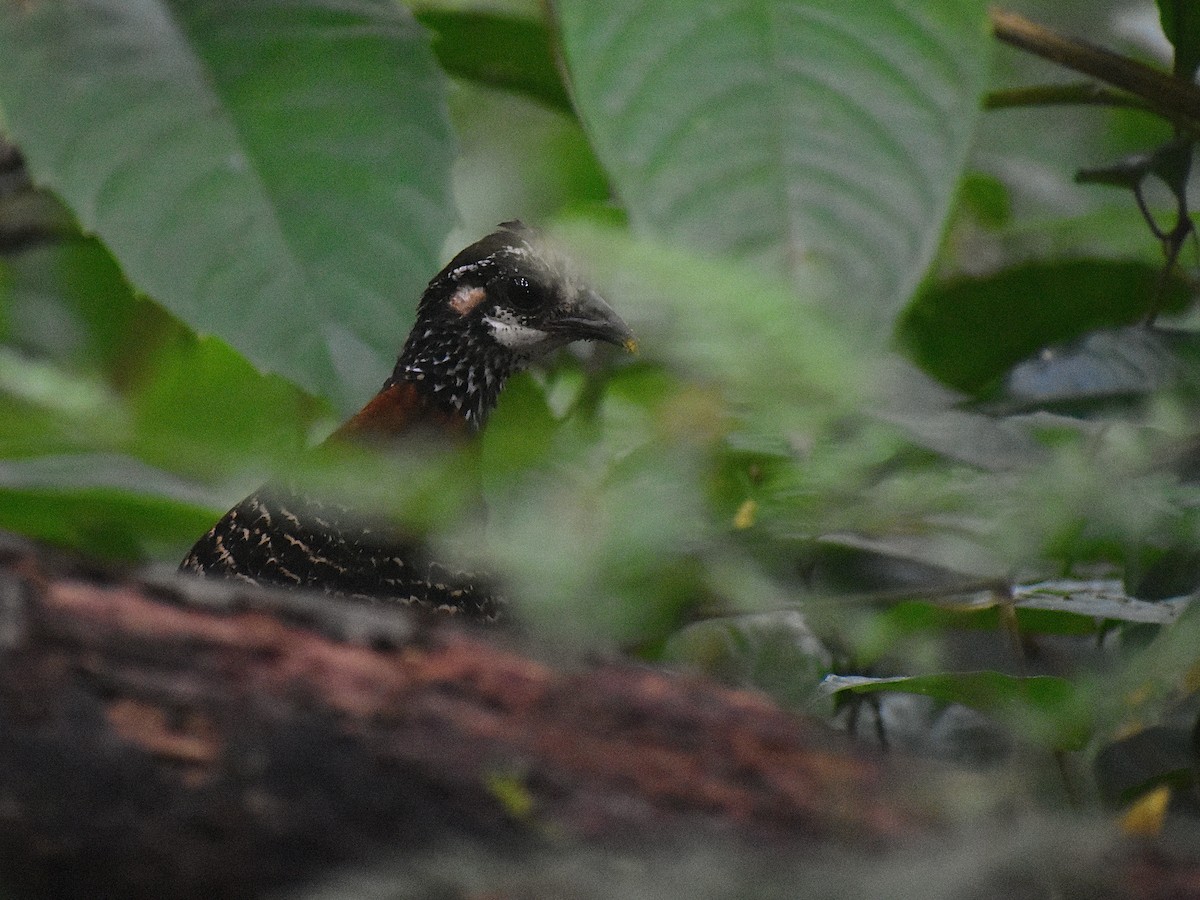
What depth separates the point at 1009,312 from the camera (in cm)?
245

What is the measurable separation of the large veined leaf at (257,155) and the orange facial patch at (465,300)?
0.68 m

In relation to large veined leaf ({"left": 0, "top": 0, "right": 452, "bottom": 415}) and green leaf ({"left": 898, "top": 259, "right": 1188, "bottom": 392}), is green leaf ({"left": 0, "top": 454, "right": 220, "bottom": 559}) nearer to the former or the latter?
→ large veined leaf ({"left": 0, "top": 0, "right": 452, "bottom": 415})

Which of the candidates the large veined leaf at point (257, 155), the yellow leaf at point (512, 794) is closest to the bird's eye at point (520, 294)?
the large veined leaf at point (257, 155)

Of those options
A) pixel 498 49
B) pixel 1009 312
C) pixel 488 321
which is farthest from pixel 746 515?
pixel 498 49

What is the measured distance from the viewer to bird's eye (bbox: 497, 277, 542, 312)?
2582 millimetres

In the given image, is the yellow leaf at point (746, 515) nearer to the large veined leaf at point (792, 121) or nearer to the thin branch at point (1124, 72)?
the large veined leaf at point (792, 121)

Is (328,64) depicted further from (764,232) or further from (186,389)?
(764,232)

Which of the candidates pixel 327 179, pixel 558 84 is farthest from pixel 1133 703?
pixel 558 84

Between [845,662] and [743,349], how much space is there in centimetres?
116

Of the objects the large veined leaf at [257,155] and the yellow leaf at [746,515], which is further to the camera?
the large veined leaf at [257,155]

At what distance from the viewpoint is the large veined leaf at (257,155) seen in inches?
64.7

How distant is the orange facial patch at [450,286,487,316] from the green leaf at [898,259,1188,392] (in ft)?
2.61

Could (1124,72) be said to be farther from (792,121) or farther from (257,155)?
(257,155)

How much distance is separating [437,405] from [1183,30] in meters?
1.37
